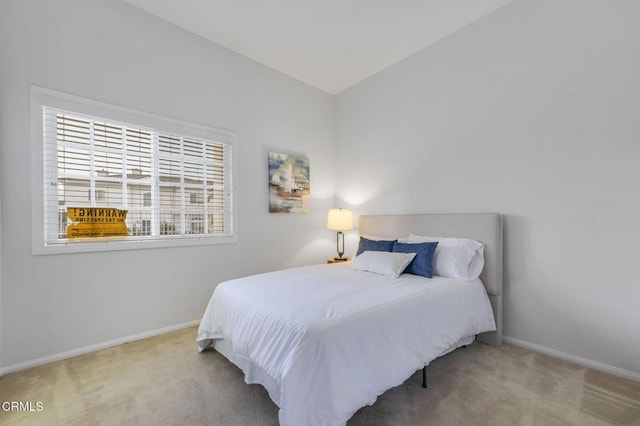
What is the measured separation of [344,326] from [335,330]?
62mm

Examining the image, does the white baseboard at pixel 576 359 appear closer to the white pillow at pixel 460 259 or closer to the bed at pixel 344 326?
the bed at pixel 344 326

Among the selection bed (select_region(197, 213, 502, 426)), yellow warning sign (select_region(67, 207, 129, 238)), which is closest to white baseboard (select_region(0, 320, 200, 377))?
bed (select_region(197, 213, 502, 426))

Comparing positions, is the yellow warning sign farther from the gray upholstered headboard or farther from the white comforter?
the gray upholstered headboard

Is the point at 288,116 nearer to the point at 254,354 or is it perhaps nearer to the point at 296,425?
the point at 254,354

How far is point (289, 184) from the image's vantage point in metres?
3.66

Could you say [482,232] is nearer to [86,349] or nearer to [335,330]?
[335,330]

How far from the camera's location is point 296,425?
125cm

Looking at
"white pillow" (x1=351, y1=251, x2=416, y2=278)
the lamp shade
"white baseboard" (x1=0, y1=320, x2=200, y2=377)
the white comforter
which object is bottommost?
"white baseboard" (x1=0, y1=320, x2=200, y2=377)

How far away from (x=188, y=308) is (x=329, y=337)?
6.78 ft

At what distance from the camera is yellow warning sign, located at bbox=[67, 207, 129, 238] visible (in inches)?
88.2

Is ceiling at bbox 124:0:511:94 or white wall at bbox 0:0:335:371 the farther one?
ceiling at bbox 124:0:511:94

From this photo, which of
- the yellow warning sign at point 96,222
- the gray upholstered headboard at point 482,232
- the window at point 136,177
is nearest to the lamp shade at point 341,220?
the gray upholstered headboard at point 482,232

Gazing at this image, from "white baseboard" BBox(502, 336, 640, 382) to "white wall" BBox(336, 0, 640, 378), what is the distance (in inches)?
0.4

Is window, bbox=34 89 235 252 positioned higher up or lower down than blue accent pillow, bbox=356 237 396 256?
higher up
